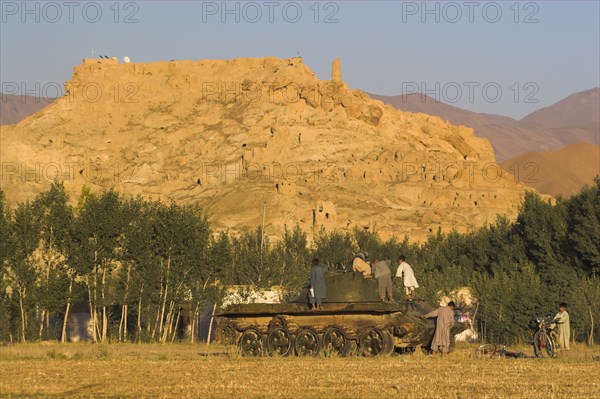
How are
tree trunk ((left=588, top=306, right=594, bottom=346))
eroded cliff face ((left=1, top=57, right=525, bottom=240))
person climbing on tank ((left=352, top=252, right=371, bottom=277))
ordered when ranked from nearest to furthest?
person climbing on tank ((left=352, top=252, right=371, bottom=277)) → tree trunk ((left=588, top=306, right=594, bottom=346)) → eroded cliff face ((left=1, top=57, right=525, bottom=240))

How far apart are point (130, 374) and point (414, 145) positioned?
14452cm

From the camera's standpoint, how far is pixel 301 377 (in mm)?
19812

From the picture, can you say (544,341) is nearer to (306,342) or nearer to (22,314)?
(306,342)

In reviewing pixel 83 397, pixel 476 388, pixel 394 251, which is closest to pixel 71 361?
pixel 83 397

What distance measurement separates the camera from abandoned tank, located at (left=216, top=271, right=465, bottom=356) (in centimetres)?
2656

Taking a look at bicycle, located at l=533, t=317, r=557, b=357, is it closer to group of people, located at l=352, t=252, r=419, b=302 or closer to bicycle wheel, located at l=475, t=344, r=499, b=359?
bicycle wheel, located at l=475, t=344, r=499, b=359

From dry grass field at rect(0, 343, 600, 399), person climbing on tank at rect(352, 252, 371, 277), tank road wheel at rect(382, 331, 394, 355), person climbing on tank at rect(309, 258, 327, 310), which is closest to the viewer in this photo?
dry grass field at rect(0, 343, 600, 399)

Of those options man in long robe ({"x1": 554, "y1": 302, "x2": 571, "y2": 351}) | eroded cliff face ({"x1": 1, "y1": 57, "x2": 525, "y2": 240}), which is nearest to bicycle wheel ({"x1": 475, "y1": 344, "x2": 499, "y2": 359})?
man in long robe ({"x1": 554, "y1": 302, "x2": 571, "y2": 351})

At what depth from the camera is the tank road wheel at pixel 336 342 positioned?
87.8 feet

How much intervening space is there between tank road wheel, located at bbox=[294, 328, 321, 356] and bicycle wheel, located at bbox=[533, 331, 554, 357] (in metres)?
5.26

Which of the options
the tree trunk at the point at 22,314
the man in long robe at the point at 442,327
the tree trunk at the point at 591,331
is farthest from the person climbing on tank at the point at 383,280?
the tree trunk at the point at 22,314

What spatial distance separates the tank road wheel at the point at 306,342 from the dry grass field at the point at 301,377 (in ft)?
5.30

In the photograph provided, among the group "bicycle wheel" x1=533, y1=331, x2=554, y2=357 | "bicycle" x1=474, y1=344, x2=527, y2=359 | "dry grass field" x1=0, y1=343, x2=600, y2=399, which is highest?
"bicycle wheel" x1=533, y1=331, x2=554, y2=357

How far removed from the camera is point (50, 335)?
41.8 meters
